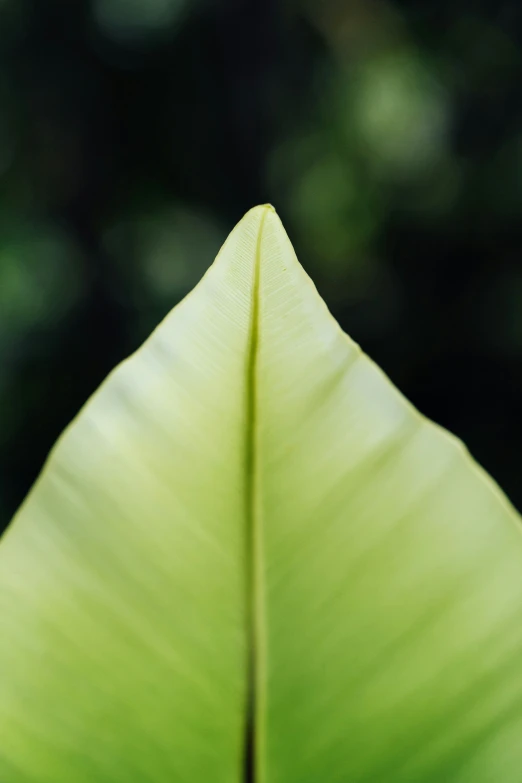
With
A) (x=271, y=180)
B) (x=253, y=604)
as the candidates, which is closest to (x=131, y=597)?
(x=253, y=604)

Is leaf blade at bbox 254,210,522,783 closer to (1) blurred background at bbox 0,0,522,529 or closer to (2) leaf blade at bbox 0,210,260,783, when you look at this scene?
(2) leaf blade at bbox 0,210,260,783

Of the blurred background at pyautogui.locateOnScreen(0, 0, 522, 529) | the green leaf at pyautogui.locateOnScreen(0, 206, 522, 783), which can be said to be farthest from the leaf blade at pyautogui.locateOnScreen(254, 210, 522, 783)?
the blurred background at pyautogui.locateOnScreen(0, 0, 522, 529)

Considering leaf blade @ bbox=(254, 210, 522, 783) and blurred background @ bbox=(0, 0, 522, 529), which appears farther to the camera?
blurred background @ bbox=(0, 0, 522, 529)

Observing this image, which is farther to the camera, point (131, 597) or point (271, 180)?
point (271, 180)

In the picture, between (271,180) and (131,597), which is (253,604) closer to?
(131,597)

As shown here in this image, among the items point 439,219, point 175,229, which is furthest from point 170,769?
point 439,219

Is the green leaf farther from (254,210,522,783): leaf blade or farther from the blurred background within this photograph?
the blurred background

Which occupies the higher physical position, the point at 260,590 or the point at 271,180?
the point at 271,180

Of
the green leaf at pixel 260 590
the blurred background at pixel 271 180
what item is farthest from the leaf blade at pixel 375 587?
the blurred background at pixel 271 180
